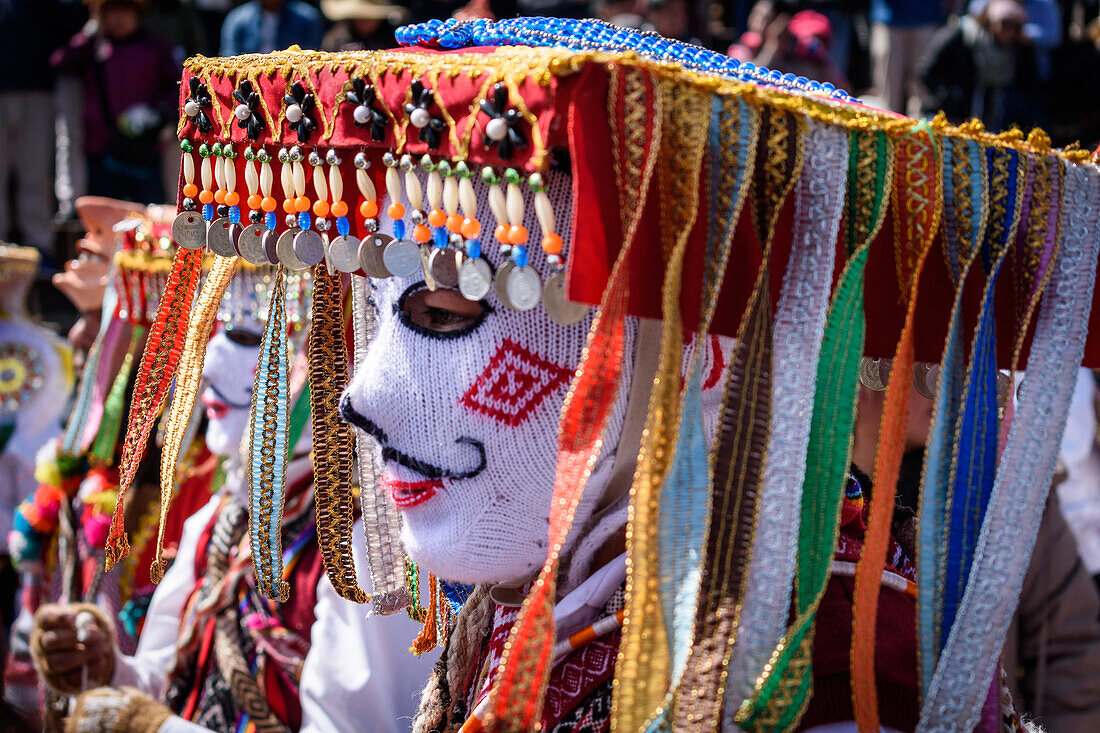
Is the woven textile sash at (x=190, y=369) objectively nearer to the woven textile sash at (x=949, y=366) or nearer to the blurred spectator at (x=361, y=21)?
the woven textile sash at (x=949, y=366)

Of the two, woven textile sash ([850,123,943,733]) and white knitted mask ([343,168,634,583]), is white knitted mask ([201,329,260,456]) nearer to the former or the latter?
white knitted mask ([343,168,634,583])

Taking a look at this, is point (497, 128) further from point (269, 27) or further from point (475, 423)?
point (269, 27)

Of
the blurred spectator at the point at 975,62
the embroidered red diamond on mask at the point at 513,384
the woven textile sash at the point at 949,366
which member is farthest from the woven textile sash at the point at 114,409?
the blurred spectator at the point at 975,62

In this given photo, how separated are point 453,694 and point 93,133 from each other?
5860 millimetres

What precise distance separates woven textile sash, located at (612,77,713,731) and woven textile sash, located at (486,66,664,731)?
0.03 m

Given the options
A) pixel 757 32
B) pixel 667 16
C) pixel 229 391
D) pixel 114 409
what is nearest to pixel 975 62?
pixel 757 32

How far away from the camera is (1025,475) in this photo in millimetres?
1251

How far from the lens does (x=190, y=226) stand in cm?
160

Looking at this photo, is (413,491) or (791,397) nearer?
(791,397)

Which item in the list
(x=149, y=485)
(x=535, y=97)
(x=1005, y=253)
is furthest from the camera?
(x=149, y=485)

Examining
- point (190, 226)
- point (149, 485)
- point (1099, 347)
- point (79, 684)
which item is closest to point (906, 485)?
point (1099, 347)

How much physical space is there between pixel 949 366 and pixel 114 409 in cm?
342

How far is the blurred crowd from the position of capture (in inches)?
234

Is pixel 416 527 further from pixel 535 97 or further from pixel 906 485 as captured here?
pixel 906 485
